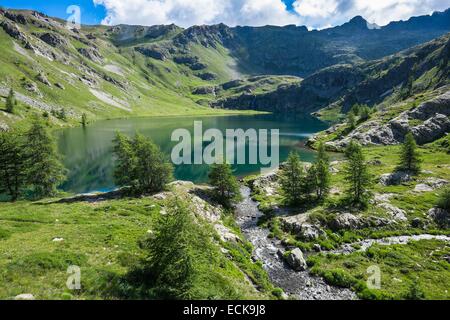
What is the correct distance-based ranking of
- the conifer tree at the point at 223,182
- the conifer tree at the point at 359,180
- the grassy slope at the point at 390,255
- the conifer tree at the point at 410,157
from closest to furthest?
1. the grassy slope at the point at 390,255
2. the conifer tree at the point at 359,180
3. the conifer tree at the point at 223,182
4. the conifer tree at the point at 410,157

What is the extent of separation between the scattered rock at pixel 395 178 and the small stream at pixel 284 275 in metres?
38.3

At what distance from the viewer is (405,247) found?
1732 inches

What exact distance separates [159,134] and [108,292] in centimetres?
15094

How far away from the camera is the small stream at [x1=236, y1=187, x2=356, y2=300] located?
34.1 meters

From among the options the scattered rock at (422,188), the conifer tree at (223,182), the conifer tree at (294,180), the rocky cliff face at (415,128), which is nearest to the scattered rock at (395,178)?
the scattered rock at (422,188)

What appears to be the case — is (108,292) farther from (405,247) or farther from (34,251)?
(405,247)

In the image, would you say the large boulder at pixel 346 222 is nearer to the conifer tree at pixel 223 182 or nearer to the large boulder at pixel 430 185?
the conifer tree at pixel 223 182

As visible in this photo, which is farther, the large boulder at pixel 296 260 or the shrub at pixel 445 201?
the shrub at pixel 445 201

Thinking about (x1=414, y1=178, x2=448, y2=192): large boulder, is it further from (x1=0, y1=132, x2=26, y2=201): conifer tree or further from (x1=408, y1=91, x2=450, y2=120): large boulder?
(x1=0, y1=132, x2=26, y2=201): conifer tree

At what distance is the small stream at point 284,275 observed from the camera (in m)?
34.1

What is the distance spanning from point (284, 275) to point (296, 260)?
3.16 metres

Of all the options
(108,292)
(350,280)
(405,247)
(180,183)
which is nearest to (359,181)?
(405,247)

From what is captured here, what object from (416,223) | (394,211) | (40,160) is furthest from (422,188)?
(40,160)

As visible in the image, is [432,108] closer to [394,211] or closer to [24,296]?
Answer: [394,211]
